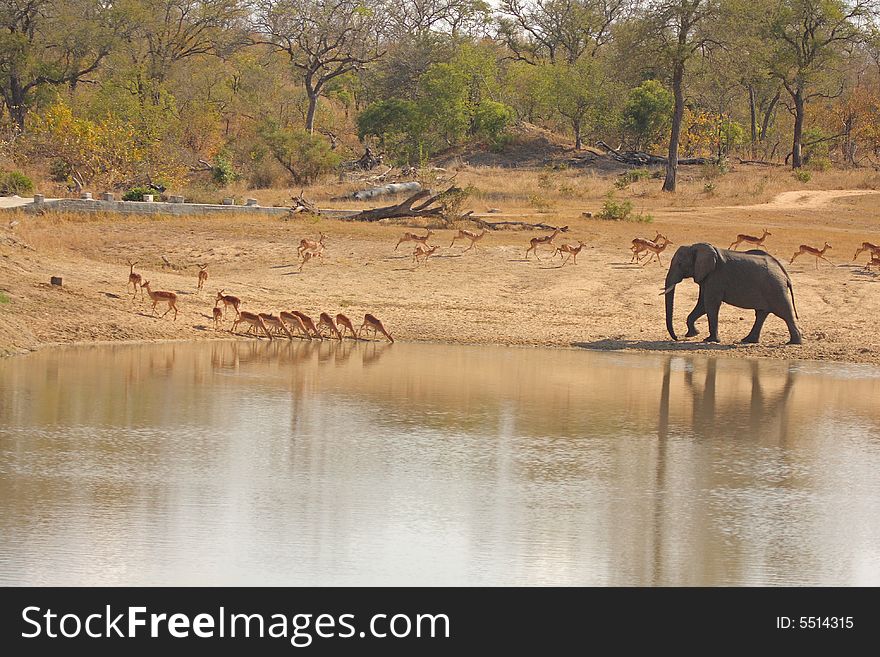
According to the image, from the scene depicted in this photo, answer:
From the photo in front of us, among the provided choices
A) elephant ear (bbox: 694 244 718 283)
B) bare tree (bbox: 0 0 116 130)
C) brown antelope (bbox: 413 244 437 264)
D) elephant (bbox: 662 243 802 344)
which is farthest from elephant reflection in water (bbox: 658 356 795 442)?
bare tree (bbox: 0 0 116 130)

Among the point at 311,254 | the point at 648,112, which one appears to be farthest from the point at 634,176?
the point at 311,254

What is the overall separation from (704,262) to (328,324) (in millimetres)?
6088

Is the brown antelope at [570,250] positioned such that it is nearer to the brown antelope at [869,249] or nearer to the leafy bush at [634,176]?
the brown antelope at [869,249]

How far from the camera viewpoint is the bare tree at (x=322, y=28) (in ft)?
198

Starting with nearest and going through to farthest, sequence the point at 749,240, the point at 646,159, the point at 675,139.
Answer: the point at 749,240 < the point at 675,139 < the point at 646,159

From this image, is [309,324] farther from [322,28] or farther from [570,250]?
[322,28]

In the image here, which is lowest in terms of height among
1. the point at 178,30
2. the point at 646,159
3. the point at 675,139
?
the point at 646,159

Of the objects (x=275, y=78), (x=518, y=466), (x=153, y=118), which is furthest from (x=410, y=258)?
(x=275, y=78)

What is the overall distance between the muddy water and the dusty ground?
1623mm

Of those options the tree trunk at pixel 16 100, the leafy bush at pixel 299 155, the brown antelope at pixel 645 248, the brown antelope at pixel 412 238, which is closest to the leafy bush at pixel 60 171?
the leafy bush at pixel 299 155

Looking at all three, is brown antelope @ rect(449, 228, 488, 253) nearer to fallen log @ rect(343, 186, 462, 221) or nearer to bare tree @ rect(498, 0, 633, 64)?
fallen log @ rect(343, 186, 462, 221)

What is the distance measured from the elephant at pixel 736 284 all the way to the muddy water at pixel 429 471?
67.4 inches

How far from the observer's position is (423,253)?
26.6 meters

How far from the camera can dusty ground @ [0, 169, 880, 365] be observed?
20.6 meters
